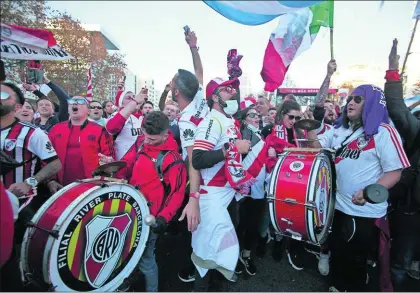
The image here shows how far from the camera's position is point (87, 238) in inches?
84.0

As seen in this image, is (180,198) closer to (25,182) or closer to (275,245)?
(25,182)

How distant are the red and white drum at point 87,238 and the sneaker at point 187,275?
102cm

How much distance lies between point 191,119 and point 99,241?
1607 mm

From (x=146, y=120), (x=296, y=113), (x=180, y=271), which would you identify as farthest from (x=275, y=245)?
(x=146, y=120)

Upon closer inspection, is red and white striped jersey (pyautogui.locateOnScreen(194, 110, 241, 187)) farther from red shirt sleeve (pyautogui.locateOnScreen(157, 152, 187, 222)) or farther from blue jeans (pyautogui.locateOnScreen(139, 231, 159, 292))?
blue jeans (pyautogui.locateOnScreen(139, 231, 159, 292))

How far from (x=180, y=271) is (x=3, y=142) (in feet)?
7.88

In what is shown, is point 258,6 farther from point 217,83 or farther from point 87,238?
point 87,238

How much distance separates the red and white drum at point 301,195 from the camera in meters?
2.57

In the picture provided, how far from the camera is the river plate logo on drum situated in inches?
80.0

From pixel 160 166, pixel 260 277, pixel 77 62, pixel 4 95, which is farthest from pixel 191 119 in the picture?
pixel 77 62

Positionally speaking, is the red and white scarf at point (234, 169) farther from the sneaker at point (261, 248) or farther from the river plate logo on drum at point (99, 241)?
the sneaker at point (261, 248)

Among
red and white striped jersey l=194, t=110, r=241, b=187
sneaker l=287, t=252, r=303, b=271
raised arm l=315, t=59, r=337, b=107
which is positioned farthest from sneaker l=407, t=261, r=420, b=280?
red and white striped jersey l=194, t=110, r=241, b=187

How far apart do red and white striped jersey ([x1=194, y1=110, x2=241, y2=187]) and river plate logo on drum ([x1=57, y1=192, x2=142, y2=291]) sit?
74 centimetres

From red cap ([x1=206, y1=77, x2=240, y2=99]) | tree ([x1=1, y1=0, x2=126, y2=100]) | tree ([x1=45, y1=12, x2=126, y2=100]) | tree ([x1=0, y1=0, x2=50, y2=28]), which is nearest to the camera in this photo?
tree ([x1=0, y1=0, x2=50, y2=28])
